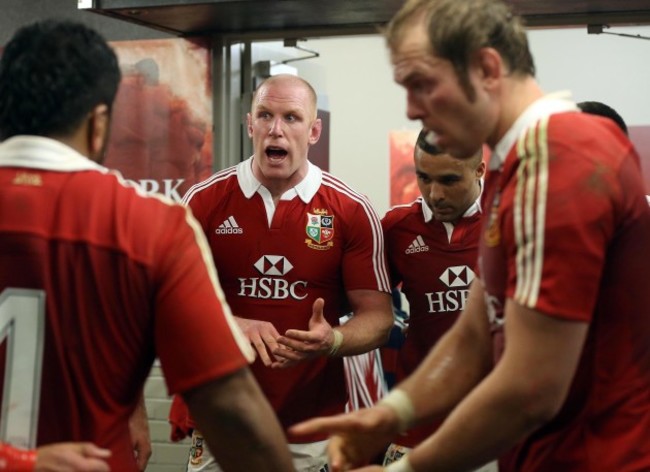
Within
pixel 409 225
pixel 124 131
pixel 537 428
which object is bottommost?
pixel 537 428

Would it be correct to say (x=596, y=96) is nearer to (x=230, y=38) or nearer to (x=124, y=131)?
(x=230, y=38)

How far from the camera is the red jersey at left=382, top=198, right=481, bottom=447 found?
4.25m

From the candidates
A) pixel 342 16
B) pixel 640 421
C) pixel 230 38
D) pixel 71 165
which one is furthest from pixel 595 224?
pixel 230 38

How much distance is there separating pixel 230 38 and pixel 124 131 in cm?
80

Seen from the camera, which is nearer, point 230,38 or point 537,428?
point 537,428

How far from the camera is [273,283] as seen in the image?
423 centimetres

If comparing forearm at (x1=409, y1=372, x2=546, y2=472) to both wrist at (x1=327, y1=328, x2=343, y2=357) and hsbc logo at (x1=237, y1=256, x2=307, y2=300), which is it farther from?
hsbc logo at (x1=237, y1=256, x2=307, y2=300)

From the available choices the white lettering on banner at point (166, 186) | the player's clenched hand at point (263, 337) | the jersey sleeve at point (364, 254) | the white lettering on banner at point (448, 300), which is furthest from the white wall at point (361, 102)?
the player's clenched hand at point (263, 337)

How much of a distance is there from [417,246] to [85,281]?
7.62 ft

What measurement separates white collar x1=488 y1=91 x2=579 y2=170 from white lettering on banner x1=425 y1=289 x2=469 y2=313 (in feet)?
6.11

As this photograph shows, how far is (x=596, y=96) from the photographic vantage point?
557 cm

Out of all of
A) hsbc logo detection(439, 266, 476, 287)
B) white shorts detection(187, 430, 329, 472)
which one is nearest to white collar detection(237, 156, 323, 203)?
hsbc logo detection(439, 266, 476, 287)

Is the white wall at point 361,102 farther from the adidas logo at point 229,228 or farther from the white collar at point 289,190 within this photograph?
the adidas logo at point 229,228

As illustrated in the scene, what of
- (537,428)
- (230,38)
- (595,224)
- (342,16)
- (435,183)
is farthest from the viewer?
(230,38)
